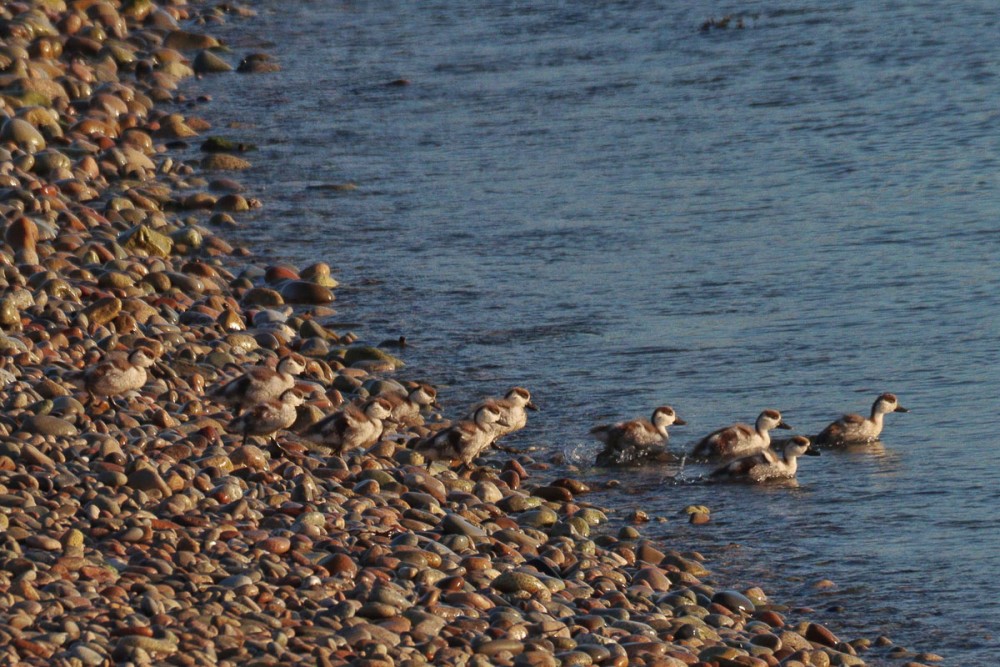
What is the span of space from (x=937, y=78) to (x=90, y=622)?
16478 mm

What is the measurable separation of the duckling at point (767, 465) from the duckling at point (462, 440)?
1.53m

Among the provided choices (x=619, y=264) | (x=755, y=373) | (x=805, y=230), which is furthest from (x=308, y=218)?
(x=755, y=373)

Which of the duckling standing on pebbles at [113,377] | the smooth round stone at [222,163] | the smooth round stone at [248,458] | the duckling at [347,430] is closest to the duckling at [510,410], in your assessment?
the duckling at [347,430]

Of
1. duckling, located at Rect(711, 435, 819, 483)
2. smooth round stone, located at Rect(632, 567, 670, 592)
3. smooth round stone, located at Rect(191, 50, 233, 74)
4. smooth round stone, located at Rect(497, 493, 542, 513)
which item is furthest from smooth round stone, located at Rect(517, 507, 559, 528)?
smooth round stone, located at Rect(191, 50, 233, 74)

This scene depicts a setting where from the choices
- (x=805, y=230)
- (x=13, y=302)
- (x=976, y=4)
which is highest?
(x=976, y=4)

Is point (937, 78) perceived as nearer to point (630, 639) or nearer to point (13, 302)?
point (13, 302)

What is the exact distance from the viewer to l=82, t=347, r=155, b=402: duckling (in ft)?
34.4

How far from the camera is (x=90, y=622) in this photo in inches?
277

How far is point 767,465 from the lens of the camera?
10.9 metres

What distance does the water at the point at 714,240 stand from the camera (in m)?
10.5

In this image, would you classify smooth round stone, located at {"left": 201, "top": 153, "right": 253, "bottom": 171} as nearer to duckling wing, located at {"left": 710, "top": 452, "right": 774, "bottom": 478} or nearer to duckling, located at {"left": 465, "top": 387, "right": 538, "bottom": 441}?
duckling, located at {"left": 465, "top": 387, "right": 538, "bottom": 441}

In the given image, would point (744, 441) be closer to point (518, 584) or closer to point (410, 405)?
point (410, 405)

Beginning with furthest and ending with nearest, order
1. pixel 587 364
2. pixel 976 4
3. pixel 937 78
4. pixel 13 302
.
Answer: pixel 976 4 → pixel 937 78 → pixel 587 364 → pixel 13 302

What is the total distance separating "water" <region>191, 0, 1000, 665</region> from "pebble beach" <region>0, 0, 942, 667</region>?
0.48 metres
